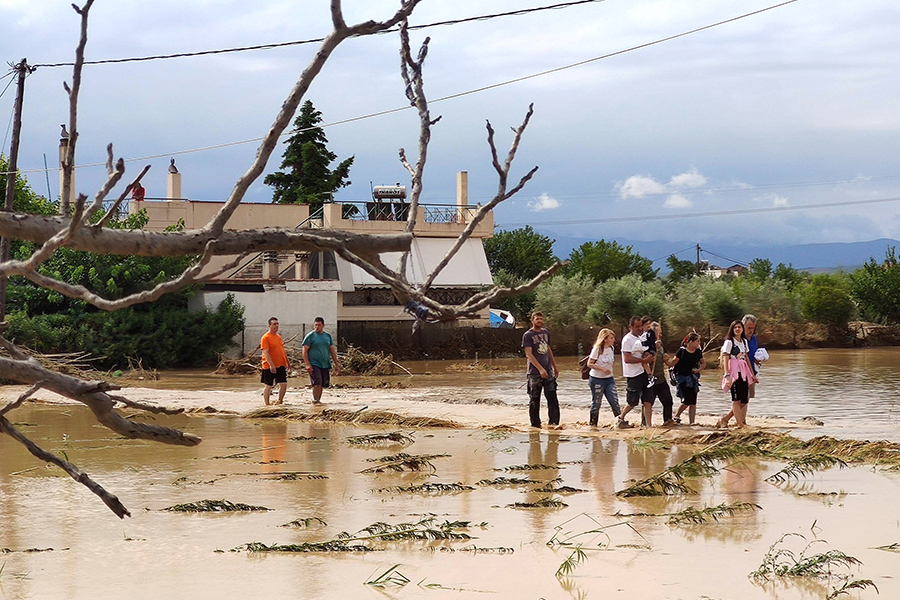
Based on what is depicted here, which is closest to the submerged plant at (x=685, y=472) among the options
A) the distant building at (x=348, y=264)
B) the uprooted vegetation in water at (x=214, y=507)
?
the uprooted vegetation in water at (x=214, y=507)

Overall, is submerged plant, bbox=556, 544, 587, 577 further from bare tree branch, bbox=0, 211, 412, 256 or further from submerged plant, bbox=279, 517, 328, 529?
bare tree branch, bbox=0, 211, 412, 256

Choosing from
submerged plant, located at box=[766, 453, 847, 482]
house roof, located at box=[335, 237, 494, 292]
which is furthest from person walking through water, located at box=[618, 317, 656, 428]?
house roof, located at box=[335, 237, 494, 292]

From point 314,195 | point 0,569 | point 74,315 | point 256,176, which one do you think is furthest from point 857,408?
point 314,195

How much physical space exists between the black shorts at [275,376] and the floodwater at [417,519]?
10.9 ft

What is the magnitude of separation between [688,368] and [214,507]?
319 inches

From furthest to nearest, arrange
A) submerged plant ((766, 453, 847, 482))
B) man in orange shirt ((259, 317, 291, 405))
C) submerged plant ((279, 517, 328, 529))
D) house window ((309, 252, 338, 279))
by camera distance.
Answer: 1. house window ((309, 252, 338, 279))
2. man in orange shirt ((259, 317, 291, 405))
3. submerged plant ((766, 453, 847, 482))
4. submerged plant ((279, 517, 328, 529))

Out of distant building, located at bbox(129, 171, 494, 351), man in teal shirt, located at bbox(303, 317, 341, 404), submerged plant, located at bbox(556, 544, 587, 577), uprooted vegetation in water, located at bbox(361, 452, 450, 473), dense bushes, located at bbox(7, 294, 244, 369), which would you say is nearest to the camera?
submerged plant, located at bbox(556, 544, 587, 577)

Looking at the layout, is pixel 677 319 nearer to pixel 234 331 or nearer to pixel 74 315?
pixel 234 331

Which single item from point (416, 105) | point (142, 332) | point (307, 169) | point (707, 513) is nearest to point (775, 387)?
point (142, 332)

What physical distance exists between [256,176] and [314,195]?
201 ft

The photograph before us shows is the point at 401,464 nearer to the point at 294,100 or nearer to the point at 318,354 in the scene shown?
the point at 318,354

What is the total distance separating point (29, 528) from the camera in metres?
9.23

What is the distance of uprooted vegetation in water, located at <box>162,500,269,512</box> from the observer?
9.95m

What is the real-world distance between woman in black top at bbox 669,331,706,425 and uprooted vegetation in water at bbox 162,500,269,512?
759cm
